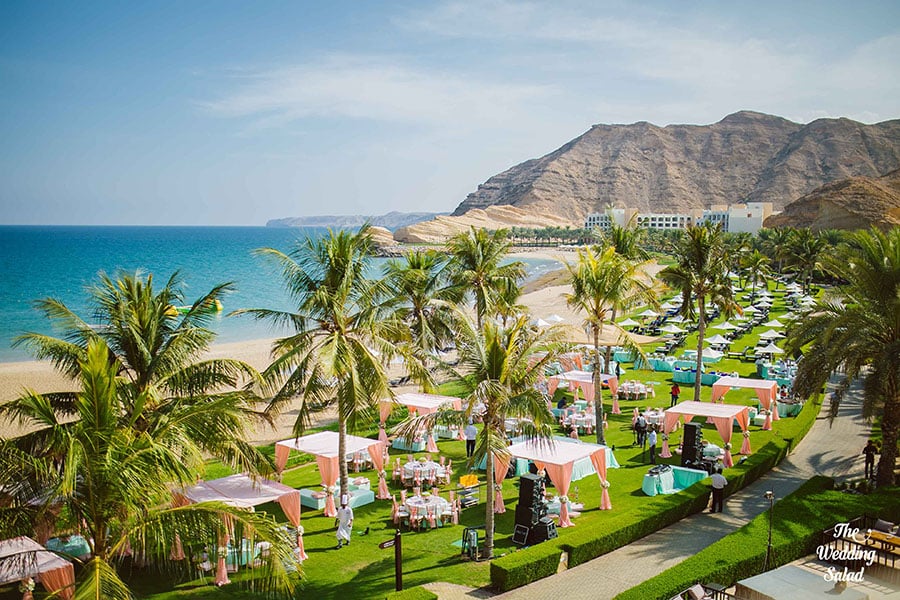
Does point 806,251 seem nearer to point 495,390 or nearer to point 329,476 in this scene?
point 329,476

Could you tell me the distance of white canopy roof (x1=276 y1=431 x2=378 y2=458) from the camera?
631 inches

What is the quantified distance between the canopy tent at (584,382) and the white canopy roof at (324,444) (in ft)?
35.4

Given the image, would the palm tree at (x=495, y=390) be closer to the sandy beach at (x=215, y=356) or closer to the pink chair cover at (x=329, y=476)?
the pink chair cover at (x=329, y=476)

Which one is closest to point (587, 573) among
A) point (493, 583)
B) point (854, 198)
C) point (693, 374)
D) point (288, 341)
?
point (493, 583)

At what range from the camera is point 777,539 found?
12.0m

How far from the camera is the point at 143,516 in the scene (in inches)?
312

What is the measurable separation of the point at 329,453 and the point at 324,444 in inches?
34.8

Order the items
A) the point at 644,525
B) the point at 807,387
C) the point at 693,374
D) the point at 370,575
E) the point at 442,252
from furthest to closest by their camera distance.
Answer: the point at 693,374, the point at 442,252, the point at 807,387, the point at 644,525, the point at 370,575

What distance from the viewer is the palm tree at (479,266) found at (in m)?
24.4

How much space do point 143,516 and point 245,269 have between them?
11971cm

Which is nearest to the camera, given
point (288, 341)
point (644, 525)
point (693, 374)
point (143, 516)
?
point (143, 516)

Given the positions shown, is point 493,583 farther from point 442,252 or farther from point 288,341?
point 442,252

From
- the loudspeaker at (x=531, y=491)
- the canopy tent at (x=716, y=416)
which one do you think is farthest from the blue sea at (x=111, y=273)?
the canopy tent at (x=716, y=416)

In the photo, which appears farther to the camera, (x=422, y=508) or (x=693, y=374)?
(x=693, y=374)
